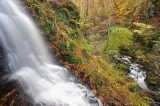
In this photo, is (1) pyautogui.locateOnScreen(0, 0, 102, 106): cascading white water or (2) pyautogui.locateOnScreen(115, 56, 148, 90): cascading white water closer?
(1) pyautogui.locateOnScreen(0, 0, 102, 106): cascading white water

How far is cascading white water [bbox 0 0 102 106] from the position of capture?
4.82 metres

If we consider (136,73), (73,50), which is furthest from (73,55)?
(136,73)

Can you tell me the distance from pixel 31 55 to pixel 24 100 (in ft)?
4.87

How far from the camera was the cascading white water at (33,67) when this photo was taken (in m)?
4.82

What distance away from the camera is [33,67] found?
5.42 metres

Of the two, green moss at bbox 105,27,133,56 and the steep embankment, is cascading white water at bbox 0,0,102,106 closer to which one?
the steep embankment

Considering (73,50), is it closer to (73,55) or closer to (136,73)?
(73,55)

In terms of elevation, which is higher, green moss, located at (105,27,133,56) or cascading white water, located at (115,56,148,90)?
green moss, located at (105,27,133,56)

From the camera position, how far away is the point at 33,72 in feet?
17.2

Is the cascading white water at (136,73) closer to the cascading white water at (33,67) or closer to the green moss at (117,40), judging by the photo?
the green moss at (117,40)

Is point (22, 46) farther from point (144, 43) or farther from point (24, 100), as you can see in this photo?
point (144, 43)

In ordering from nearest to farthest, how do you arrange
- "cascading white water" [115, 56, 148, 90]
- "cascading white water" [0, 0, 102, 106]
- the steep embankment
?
"cascading white water" [0, 0, 102, 106], the steep embankment, "cascading white water" [115, 56, 148, 90]

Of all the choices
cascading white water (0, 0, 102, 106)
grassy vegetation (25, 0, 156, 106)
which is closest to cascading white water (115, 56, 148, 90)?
grassy vegetation (25, 0, 156, 106)

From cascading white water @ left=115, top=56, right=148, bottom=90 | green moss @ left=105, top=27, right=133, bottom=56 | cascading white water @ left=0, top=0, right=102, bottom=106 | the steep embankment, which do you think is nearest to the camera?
cascading white water @ left=0, top=0, right=102, bottom=106
